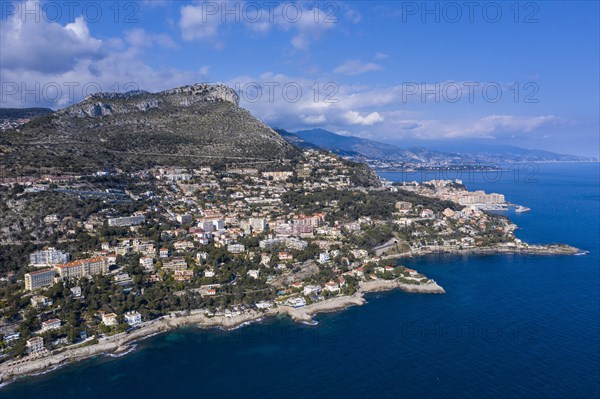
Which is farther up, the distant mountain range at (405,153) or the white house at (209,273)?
the distant mountain range at (405,153)

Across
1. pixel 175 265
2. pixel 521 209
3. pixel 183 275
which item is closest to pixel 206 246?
pixel 175 265

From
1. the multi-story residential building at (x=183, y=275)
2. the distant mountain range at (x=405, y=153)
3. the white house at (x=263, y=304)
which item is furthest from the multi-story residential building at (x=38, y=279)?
the distant mountain range at (x=405, y=153)

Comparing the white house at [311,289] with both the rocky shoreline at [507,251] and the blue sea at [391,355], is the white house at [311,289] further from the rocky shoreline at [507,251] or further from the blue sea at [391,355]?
the rocky shoreline at [507,251]

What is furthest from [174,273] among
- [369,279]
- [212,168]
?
[212,168]

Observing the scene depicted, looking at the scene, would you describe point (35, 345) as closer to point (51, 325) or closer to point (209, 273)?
point (51, 325)

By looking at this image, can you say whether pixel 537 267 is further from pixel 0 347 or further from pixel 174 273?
pixel 0 347

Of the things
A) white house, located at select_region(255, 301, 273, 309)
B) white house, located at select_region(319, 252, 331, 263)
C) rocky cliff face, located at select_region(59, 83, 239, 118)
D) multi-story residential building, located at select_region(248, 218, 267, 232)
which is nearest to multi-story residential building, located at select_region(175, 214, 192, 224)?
multi-story residential building, located at select_region(248, 218, 267, 232)

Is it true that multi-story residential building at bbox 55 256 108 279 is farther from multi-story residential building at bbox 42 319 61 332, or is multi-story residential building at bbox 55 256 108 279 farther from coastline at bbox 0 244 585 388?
coastline at bbox 0 244 585 388
